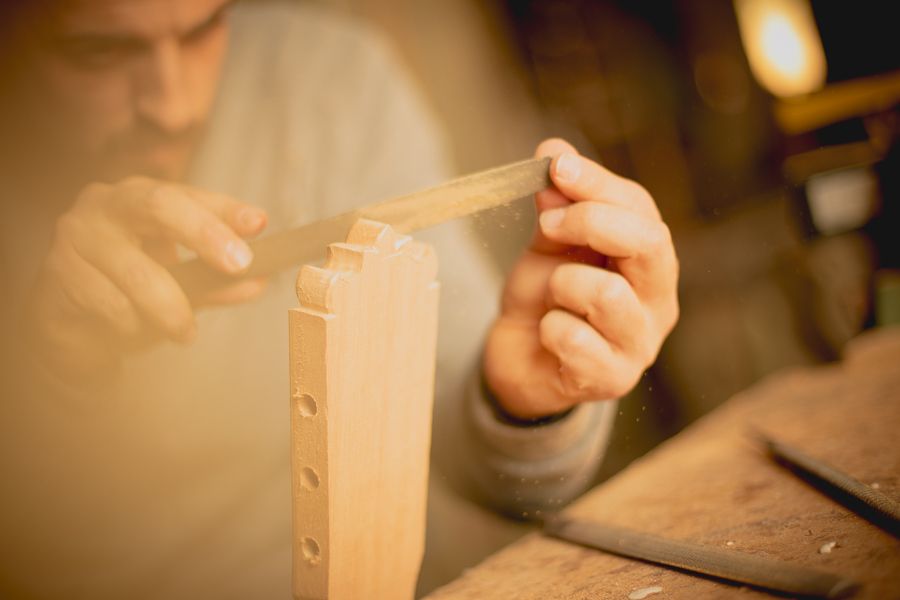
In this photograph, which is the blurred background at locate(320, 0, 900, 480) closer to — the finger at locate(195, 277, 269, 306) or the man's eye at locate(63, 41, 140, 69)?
the finger at locate(195, 277, 269, 306)

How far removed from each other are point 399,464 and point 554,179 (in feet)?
0.88

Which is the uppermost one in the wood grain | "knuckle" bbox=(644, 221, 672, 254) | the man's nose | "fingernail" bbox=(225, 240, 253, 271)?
the man's nose

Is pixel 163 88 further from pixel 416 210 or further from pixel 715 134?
pixel 715 134

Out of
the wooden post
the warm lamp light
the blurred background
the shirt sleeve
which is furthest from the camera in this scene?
the warm lamp light

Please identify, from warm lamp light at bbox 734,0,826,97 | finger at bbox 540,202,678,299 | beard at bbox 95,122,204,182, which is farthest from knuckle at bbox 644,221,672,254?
warm lamp light at bbox 734,0,826,97

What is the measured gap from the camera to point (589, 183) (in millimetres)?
504

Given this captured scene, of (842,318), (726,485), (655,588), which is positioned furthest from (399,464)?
(842,318)

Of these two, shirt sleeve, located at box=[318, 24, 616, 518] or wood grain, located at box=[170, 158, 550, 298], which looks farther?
shirt sleeve, located at box=[318, 24, 616, 518]

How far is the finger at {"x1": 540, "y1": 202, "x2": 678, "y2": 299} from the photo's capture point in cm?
50

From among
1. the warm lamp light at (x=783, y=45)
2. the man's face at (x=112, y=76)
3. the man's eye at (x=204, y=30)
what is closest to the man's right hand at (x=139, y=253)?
the man's face at (x=112, y=76)

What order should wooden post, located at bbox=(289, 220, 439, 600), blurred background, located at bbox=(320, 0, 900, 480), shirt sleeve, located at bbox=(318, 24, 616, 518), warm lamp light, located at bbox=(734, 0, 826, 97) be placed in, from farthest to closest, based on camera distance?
warm lamp light, located at bbox=(734, 0, 826, 97) → blurred background, located at bbox=(320, 0, 900, 480) → shirt sleeve, located at bbox=(318, 24, 616, 518) → wooden post, located at bbox=(289, 220, 439, 600)

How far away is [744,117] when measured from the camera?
94.7 inches

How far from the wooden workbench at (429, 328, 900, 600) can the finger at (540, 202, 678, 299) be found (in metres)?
0.24

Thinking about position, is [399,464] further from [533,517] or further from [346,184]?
[346,184]
